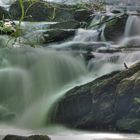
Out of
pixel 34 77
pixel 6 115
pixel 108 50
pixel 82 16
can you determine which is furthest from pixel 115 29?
pixel 6 115

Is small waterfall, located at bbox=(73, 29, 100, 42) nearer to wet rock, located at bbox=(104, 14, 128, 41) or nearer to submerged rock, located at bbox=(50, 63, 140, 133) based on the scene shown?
wet rock, located at bbox=(104, 14, 128, 41)

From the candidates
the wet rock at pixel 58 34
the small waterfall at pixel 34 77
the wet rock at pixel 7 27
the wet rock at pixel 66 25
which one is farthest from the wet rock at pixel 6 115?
the wet rock at pixel 66 25

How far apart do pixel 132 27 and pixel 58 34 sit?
2654 millimetres

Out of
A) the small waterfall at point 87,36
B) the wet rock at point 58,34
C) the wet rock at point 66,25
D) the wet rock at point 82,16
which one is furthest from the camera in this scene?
the wet rock at point 82,16

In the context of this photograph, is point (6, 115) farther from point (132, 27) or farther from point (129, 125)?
point (132, 27)

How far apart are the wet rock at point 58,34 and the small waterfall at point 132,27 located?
1.84m

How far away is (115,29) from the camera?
50.7 feet

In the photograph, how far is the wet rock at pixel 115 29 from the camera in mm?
15289

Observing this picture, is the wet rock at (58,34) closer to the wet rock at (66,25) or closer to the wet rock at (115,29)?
the wet rock at (66,25)

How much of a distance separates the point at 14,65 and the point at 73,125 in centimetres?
339

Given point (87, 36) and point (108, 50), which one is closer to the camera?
point (108, 50)

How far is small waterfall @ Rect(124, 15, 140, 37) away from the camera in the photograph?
618 inches

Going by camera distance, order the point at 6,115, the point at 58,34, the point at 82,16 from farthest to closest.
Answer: the point at 82,16 → the point at 58,34 → the point at 6,115

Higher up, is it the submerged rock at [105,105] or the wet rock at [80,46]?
the submerged rock at [105,105]
